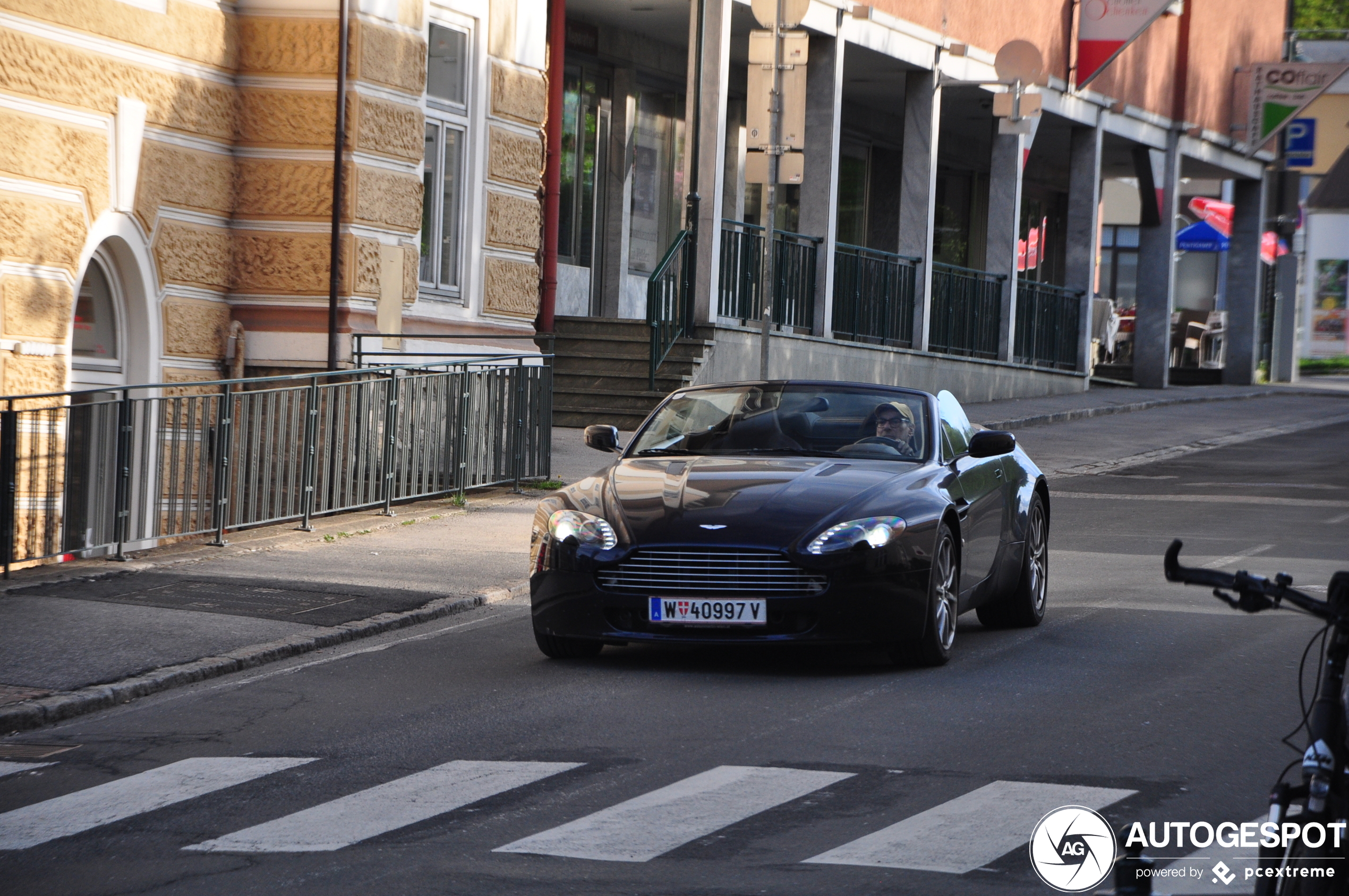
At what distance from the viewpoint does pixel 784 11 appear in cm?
1727

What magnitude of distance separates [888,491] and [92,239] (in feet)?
24.1

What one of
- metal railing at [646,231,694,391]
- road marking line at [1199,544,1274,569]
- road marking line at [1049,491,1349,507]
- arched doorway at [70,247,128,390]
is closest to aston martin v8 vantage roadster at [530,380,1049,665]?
road marking line at [1199,544,1274,569]

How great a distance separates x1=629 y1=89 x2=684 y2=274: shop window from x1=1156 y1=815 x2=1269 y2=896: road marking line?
22100 mm

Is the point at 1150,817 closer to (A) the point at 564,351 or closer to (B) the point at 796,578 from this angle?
(B) the point at 796,578

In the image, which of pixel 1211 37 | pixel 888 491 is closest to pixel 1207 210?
pixel 1211 37

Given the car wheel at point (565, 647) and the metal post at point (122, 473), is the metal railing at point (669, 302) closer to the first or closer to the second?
the metal post at point (122, 473)

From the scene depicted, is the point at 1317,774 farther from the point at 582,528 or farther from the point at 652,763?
the point at 582,528

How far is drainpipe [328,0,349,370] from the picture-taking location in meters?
15.8

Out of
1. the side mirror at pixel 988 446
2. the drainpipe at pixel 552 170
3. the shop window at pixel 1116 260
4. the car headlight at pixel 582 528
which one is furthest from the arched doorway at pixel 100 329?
the shop window at pixel 1116 260

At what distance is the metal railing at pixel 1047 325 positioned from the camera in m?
34.2

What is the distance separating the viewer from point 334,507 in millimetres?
14734

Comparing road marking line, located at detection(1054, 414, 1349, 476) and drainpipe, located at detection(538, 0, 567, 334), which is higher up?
drainpipe, located at detection(538, 0, 567, 334)

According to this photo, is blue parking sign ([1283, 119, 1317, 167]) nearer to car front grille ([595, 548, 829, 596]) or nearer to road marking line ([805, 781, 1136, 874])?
car front grille ([595, 548, 829, 596])

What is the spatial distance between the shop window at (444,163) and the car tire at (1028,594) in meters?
8.00
